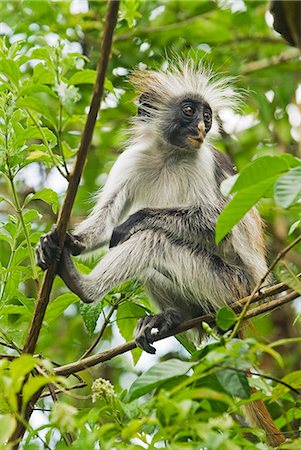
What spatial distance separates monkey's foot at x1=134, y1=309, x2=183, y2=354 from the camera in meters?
5.17

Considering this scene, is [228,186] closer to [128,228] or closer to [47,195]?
[47,195]

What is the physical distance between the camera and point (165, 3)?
795 centimetres

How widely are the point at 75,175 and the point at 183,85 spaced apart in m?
3.97

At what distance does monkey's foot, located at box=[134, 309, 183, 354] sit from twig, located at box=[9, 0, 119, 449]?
4.56 feet

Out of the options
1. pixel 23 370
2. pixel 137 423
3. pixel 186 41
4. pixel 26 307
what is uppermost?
pixel 186 41

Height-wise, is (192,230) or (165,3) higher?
(165,3)

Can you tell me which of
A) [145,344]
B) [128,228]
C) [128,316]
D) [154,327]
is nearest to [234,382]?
[128,316]

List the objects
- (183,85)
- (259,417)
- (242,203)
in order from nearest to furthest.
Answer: (242,203)
(259,417)
(183,85)

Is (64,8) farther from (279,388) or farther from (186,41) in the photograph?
(279,388)

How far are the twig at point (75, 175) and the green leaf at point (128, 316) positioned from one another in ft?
3.46

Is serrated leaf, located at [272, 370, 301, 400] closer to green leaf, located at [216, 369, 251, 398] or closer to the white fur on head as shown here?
green leaf, located at [216, 369, 251, 398]

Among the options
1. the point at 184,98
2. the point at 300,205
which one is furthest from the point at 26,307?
the point at 184,98

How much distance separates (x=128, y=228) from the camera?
5.62 m

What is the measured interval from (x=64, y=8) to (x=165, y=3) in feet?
3.42
